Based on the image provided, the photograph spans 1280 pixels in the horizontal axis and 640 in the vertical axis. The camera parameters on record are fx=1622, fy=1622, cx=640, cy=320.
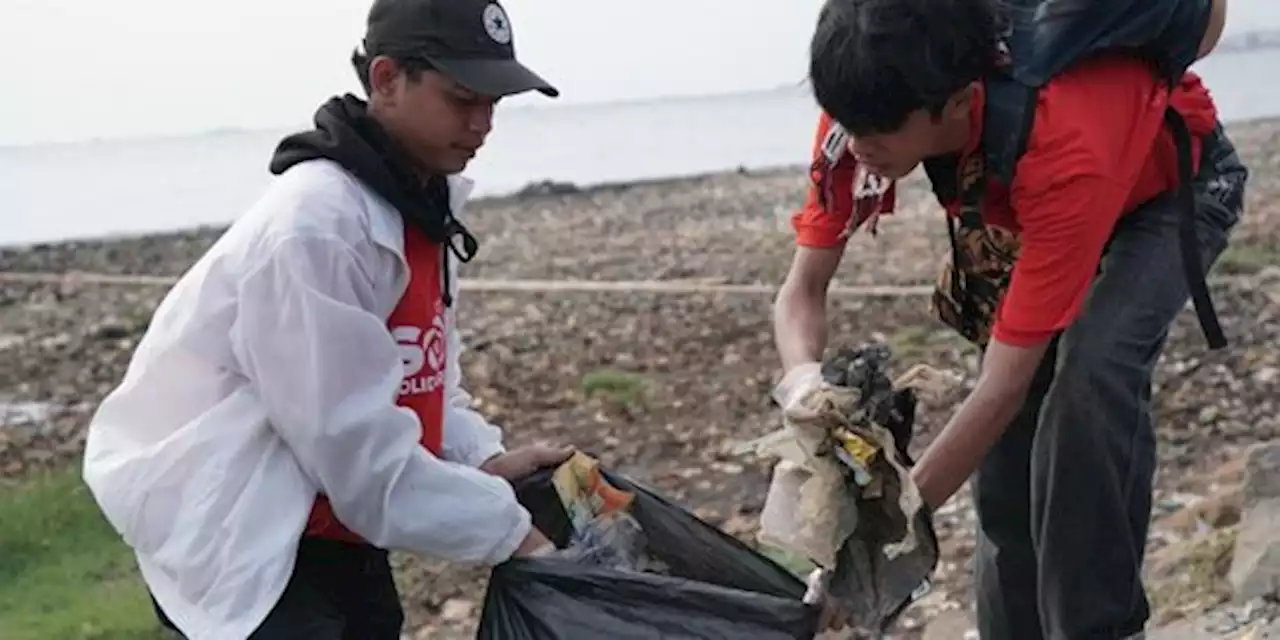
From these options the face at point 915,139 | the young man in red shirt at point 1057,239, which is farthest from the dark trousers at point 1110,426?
the face at point 915,139

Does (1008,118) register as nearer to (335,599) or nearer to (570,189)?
(335,599)

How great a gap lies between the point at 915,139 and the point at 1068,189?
25 centimetres

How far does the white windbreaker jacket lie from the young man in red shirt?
2.14 ft

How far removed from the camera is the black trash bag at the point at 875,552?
8.11ft

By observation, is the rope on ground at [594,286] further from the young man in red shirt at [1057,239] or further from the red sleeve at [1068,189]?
the red sleeve at [1068,189]

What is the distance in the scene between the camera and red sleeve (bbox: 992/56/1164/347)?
98.6 inches

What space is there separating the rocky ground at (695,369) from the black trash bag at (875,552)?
1318mm

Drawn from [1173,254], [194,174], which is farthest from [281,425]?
[194,174]

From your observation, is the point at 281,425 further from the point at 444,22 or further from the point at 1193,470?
the point at 1193,470

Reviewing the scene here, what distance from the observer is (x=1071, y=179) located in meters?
2.50

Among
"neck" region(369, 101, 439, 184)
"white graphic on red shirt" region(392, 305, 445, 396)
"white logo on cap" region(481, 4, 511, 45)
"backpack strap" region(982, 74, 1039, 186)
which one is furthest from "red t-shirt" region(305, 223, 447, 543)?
"backpack strap" region(982, 74, 1039, 186)

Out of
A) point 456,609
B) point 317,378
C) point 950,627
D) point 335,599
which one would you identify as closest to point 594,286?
point 456,609

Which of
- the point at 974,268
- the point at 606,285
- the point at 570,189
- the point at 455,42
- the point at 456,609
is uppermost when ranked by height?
the point at 455,42

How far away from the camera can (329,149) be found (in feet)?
8.22
